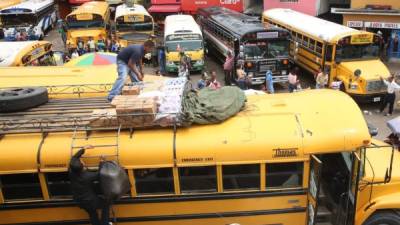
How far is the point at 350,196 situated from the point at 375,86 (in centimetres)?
895

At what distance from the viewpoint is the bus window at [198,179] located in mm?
6398

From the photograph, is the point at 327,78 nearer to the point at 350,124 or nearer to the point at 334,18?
the point at 350,124

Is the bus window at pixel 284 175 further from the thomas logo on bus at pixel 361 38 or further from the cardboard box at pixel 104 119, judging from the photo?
the thomas logo on bus at pixel 361 38

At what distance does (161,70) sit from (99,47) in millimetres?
3565

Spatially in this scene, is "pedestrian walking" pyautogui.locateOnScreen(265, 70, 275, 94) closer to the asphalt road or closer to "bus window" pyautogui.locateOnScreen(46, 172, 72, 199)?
the asphalt road

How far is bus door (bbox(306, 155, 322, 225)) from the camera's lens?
6094 millimetres

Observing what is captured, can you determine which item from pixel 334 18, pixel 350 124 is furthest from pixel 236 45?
pixel 334 18

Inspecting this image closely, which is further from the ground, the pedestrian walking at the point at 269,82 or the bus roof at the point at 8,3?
→ the bus roof at the point at 8,3

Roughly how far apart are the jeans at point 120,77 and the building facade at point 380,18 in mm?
15241

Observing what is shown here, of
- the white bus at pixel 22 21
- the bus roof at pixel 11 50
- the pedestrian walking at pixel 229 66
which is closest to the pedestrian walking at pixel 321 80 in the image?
the pedestrian walking at pixel 229 66

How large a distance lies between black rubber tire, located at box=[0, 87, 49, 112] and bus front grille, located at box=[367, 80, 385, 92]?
1045 centimetres

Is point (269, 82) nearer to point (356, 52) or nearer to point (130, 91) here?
point (356, 52)

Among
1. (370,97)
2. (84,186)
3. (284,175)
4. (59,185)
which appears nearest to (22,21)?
(370,97)

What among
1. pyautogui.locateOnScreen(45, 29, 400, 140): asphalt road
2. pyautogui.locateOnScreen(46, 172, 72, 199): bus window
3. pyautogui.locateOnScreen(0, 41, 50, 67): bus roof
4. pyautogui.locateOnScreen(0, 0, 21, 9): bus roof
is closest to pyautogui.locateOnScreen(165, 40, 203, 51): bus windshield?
pyautogui.locateOnScreen(45, 29, 400, 140): asphalt road
